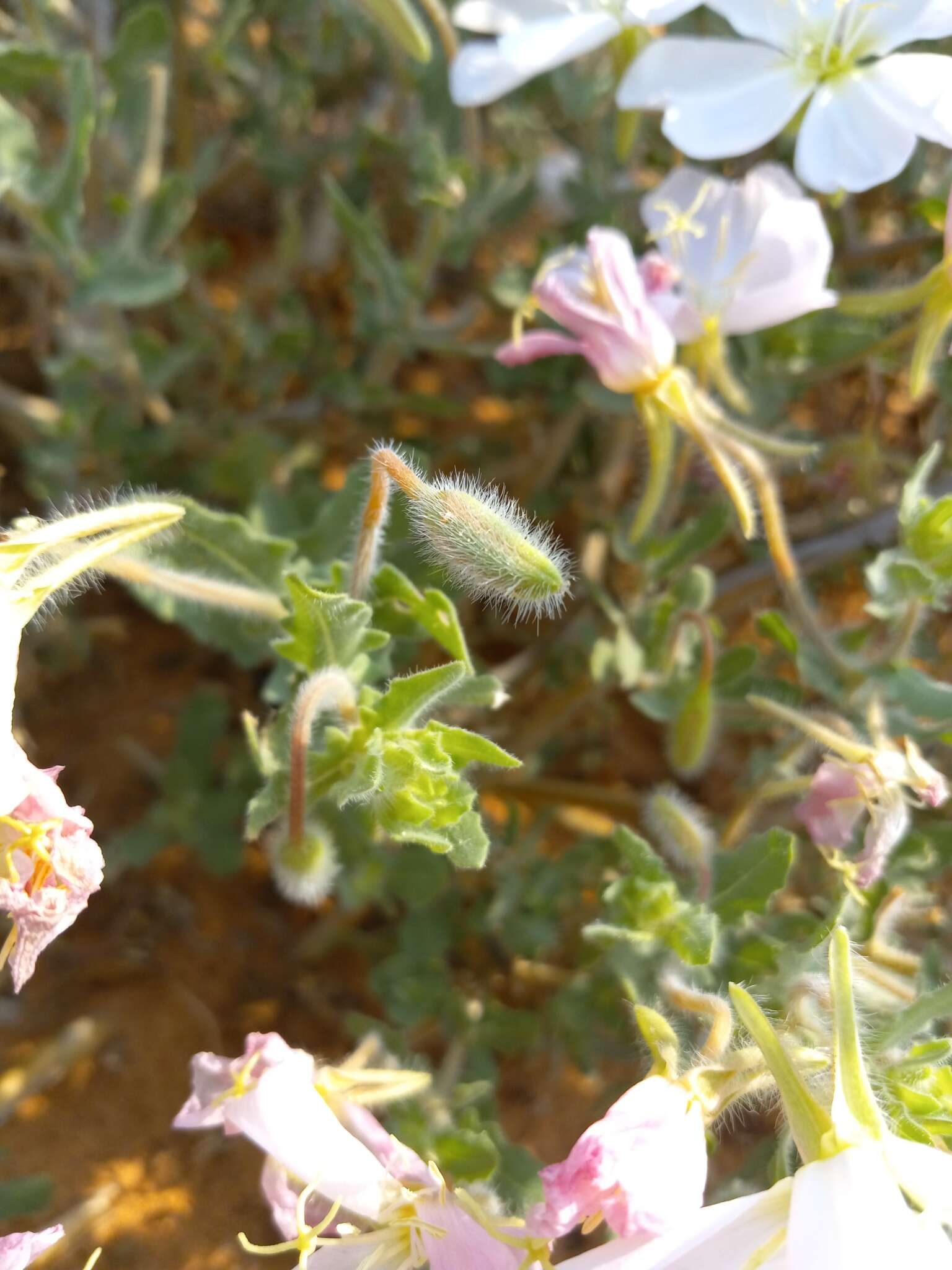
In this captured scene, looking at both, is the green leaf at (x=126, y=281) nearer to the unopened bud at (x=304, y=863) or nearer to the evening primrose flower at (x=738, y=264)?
the evening primrose flower at (x=738, y=264)

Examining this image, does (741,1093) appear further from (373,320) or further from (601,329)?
(373,320)

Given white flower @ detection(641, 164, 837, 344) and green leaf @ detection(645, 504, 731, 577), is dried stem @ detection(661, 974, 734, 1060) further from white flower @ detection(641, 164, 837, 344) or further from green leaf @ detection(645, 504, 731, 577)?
white flower @ detection(641, 164, 837, 344)

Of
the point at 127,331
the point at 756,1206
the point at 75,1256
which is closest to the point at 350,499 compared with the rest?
the point at 127,331

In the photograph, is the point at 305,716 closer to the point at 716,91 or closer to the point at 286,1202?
the point at 286,1202

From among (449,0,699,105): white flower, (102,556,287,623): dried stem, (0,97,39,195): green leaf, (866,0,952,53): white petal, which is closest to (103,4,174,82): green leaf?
(0,97,39,195): green leaf

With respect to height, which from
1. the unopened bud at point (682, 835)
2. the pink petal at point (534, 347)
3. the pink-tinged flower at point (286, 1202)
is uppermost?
the pink petal at point (534, 347)

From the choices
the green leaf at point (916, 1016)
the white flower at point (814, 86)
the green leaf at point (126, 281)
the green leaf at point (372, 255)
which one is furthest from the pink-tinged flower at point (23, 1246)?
the green leaf at point (372, 255)
